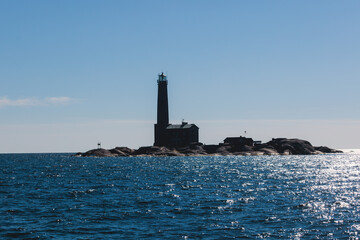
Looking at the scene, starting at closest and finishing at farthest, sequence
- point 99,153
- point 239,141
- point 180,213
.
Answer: point 180,213
point 239,141
point 99,153

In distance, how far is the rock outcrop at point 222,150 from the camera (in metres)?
144

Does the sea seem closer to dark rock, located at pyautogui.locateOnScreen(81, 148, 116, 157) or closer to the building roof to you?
the building roof

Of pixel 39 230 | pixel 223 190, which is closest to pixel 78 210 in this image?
pixel 39 230

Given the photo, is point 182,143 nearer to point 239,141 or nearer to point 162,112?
point 162,112

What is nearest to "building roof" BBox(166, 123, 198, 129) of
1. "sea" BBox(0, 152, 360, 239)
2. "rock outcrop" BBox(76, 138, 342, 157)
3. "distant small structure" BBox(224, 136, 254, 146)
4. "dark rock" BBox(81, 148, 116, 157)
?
"rock outcrop" BBox(76, 138, 342, 157)

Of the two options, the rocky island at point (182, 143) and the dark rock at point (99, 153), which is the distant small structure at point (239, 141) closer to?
the rocky island at point (182, 143)

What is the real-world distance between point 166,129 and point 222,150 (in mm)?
21098

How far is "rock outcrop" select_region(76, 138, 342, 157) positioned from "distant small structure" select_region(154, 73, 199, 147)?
254 cm

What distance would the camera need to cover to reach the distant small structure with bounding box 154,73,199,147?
145375mm

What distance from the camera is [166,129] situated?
146 meters

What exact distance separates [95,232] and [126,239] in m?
2.81

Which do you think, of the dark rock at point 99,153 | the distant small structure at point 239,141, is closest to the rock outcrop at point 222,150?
the dark rock at point 99,153

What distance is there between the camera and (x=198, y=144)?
14600cm

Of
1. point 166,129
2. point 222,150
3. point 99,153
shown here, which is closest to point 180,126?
point 166,129
